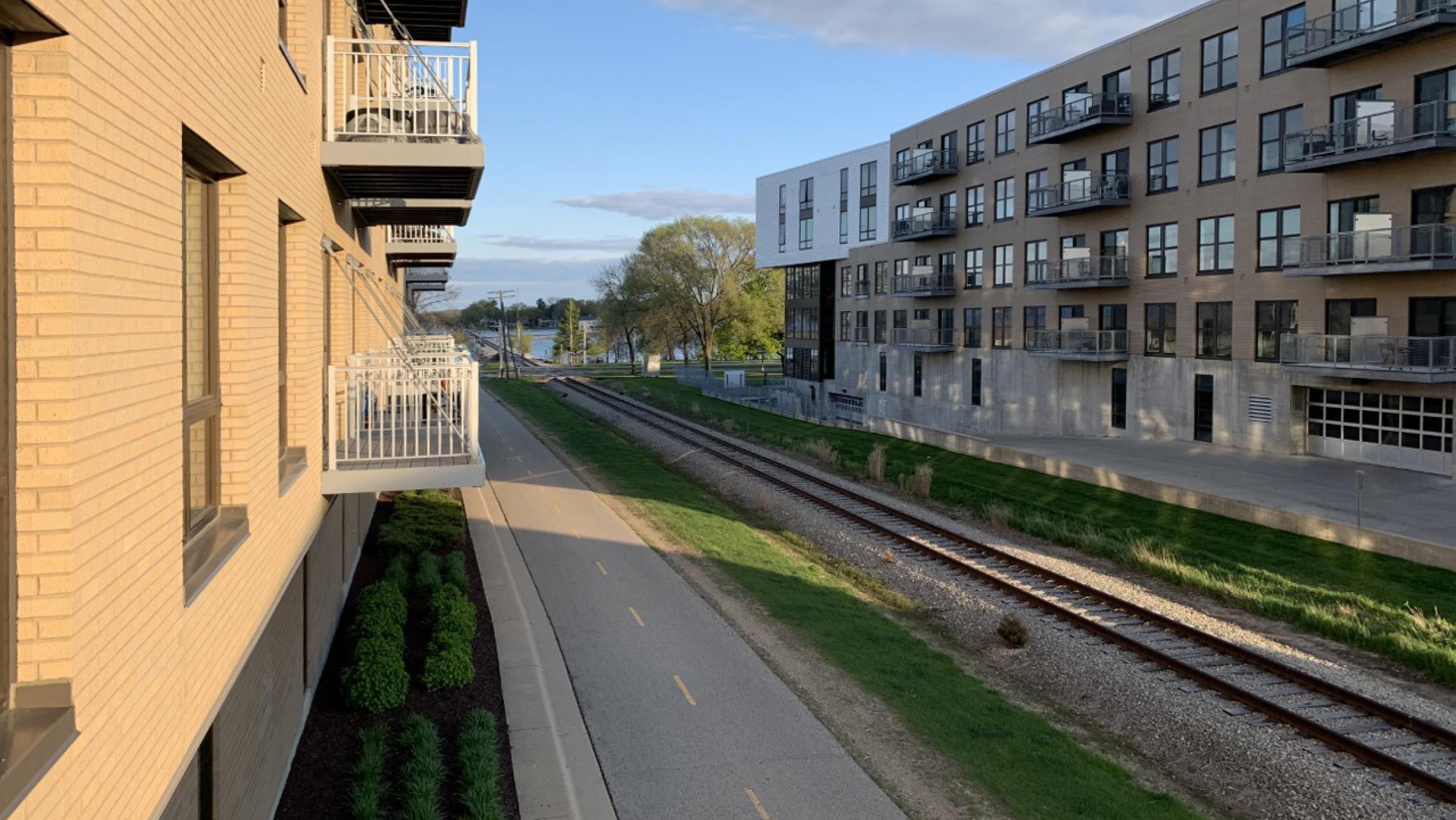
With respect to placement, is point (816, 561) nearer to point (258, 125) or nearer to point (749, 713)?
point (749, 713)

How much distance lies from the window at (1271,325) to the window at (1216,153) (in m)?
4.77

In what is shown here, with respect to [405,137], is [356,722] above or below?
below

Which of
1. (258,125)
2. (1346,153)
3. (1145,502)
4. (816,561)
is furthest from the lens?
(1346,153)

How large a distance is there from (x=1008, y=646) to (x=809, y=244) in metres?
55.5

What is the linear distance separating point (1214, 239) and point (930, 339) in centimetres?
1936

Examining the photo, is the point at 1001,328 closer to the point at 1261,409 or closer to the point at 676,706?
the point at 1261,409

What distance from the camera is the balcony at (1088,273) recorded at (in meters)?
41.8

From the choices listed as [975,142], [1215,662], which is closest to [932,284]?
[975,142]

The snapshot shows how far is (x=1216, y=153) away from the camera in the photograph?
37.3 metres

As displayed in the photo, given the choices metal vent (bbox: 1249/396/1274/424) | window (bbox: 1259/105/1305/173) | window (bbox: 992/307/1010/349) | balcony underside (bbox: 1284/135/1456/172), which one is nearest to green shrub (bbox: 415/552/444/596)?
balcony underside (bbox: 1284/135/1456/172)

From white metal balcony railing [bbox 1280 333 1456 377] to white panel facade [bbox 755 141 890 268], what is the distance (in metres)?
31.2

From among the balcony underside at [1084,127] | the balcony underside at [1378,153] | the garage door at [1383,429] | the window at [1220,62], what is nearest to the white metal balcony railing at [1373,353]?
the garage door at [1383,429]

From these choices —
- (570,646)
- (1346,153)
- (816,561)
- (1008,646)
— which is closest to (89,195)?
(570,646)

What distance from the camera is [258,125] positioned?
7516 mm
